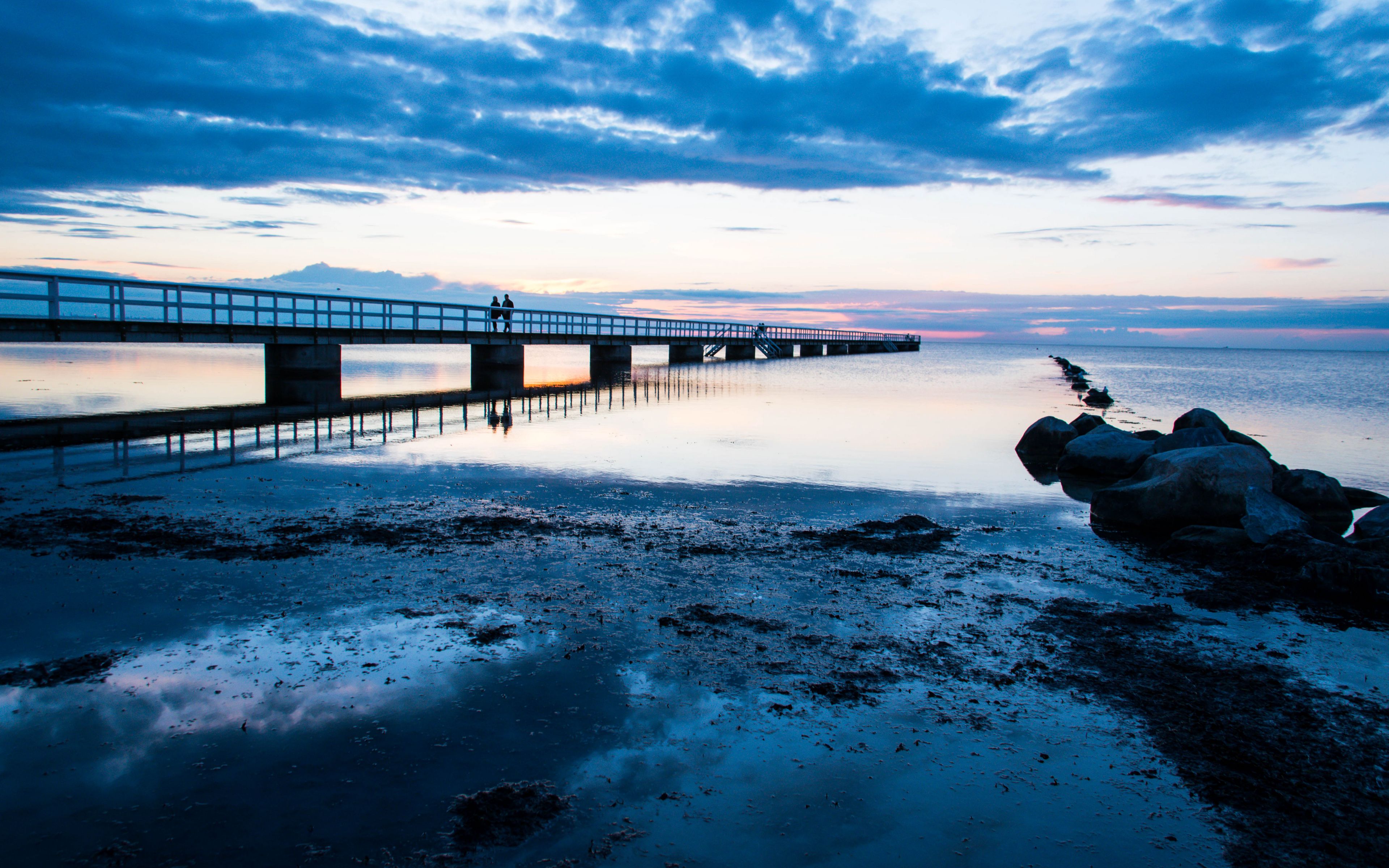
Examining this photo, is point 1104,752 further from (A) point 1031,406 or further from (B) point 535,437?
(A) point 1031,406

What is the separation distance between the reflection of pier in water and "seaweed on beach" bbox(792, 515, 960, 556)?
29.6 ft

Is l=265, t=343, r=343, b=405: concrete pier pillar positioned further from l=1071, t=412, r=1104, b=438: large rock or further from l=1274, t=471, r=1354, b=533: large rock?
l=1274, t=471, r=1354, b=533: large rock

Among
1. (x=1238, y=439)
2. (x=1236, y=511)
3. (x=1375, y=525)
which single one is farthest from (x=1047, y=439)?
(x=1375, y=525)

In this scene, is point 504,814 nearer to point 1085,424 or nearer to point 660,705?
point 660,705

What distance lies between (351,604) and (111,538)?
336 cm

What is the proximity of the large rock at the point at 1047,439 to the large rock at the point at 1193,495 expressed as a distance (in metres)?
5.62

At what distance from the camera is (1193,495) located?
32.4 ft

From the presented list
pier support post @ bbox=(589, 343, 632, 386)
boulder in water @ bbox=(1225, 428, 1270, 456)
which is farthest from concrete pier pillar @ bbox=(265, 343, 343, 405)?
boulder in water @ bbox=(1225, 428, 1270, 456)

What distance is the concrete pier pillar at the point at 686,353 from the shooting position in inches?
2370

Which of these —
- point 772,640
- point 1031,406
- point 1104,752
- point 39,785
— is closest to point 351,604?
point 39,785

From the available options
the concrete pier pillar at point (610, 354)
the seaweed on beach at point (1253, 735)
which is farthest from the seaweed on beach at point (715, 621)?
the concrete pier pillar at point (610, 354)

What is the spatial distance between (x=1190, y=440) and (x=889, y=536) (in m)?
7.59

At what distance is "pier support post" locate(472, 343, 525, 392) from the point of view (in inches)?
1300

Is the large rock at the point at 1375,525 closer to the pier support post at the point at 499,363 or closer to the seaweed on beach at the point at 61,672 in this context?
the seaweed on beach at the point at 61,672
